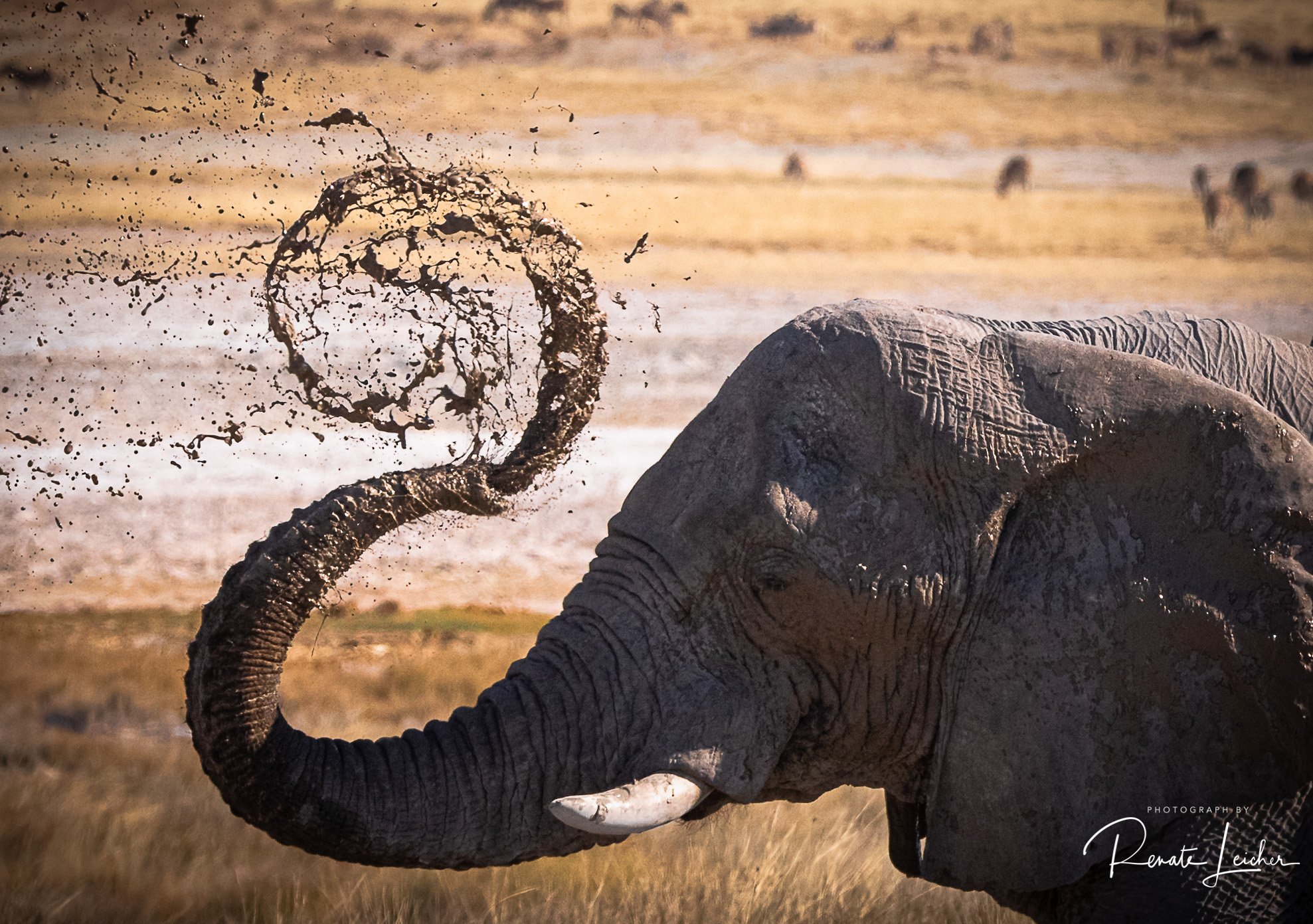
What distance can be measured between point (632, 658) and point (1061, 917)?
3.93 ft

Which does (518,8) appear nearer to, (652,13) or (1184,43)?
(652,13)

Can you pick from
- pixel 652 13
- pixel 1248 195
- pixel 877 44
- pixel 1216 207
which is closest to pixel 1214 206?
pixel 1216 207

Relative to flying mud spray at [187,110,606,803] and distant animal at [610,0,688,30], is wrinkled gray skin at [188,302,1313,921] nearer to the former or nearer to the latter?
flying mud spray at [187,110,606,803]

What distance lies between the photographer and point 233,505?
1190 centimetres

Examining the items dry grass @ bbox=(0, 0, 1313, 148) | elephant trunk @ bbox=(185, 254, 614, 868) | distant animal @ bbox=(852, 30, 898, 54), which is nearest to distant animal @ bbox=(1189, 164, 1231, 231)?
dry grass @ bbox=(0, 0, 1313, 148)

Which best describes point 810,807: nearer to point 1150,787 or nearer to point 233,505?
point 1150,787

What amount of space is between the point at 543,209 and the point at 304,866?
278cm

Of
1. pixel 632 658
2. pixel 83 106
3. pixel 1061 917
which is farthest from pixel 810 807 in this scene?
pixel 83 106

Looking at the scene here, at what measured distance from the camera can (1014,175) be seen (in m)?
31.9

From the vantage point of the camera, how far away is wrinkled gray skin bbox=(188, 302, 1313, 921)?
331 centimetres

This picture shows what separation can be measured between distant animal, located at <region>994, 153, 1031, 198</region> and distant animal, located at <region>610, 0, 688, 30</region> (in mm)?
10336

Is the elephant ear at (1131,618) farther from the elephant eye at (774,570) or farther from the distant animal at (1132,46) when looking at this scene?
the distant animal at (1132,46)

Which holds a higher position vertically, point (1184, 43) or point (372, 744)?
point (1184, 43)

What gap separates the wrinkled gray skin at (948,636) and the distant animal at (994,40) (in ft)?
129
